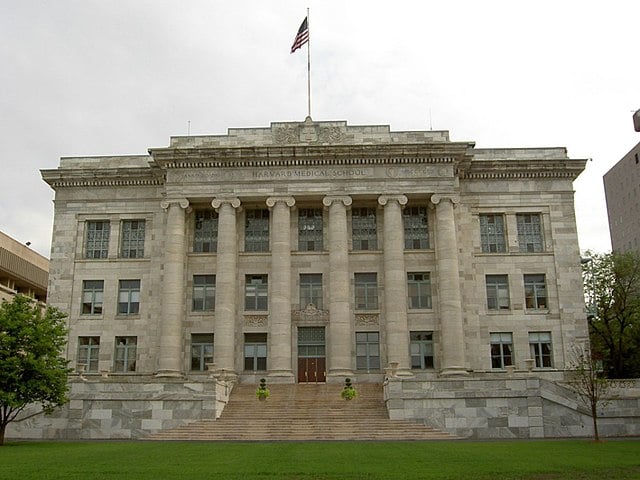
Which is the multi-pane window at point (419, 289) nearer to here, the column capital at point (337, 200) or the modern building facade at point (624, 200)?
the column capital at point (337, 200)

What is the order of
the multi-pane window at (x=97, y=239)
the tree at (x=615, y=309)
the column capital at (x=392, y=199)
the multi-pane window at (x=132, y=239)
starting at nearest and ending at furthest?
the column capital at (x=392, y=199), the multi-pane window at (x=132, y=239), the multi-pane window at (x=97, y=239), the tree at (x=615, y=309)

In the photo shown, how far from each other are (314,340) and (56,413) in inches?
642

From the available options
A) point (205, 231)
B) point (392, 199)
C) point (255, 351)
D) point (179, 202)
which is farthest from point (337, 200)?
point (255, 351)

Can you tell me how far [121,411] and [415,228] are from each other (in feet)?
73.0

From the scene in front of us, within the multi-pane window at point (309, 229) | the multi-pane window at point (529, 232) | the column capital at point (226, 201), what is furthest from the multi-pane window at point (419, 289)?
the column capital at point (226, 201)

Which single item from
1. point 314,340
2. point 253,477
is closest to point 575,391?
point 314,340

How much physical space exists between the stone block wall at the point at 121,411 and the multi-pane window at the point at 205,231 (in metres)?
13.5

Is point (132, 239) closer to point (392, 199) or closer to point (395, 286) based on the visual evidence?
point (392, 199)

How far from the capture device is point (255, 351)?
45.5 m

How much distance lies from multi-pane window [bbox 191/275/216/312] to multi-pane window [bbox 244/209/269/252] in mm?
3174

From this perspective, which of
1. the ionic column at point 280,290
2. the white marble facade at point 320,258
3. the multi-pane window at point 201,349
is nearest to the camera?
the ionic column at point 280,290

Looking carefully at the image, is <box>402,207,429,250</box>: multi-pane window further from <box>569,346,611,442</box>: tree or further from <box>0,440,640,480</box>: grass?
<box>0,440,640,480</box>: grass

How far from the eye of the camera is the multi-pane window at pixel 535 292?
4631 cm

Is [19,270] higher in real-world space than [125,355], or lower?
higher
